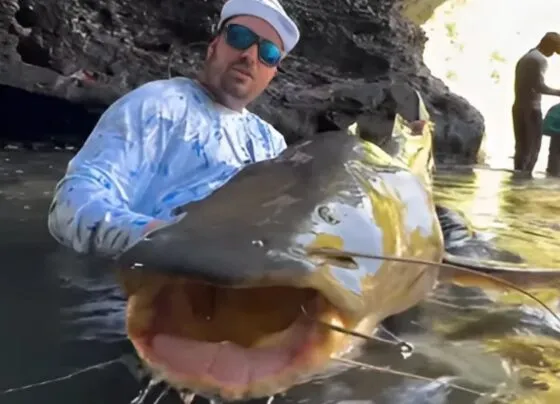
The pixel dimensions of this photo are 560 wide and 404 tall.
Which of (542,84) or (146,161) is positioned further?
(542,84)

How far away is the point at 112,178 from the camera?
6.85ft

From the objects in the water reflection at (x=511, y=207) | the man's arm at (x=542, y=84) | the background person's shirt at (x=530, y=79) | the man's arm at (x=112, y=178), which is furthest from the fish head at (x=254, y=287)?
the background person's shirt at (x=530, y=79)

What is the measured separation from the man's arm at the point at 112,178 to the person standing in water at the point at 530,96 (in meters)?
7.16

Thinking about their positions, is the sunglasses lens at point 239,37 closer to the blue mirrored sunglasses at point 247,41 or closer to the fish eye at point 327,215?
the blue mirrored sunglasses at point 247,41

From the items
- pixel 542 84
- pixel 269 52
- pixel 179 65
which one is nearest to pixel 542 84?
pixel 542 84

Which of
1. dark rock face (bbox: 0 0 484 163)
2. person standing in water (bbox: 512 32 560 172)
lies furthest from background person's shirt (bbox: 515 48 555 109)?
dark rock face (bbox: 0 0 484 163)

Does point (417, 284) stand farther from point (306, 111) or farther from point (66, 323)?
point (306, 111)

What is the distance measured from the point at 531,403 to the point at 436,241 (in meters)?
0.39

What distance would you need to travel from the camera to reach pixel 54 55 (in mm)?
8359

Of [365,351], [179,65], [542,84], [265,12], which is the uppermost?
[265,12]

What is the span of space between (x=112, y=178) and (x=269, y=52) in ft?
2.57

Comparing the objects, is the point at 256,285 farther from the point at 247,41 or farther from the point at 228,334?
the point at 247,41

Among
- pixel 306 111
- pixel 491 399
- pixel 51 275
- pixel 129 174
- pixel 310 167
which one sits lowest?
pixel 306 111

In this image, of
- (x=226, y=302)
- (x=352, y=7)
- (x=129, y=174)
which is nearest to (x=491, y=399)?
(x=226, y=302)
